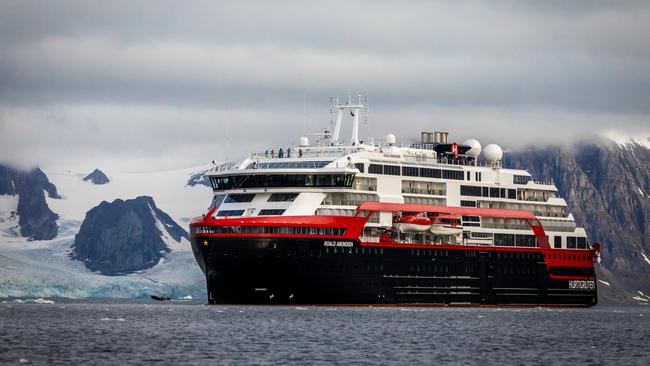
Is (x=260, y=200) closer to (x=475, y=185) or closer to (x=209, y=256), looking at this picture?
(x=209, y=256)

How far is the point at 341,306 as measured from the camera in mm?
120375

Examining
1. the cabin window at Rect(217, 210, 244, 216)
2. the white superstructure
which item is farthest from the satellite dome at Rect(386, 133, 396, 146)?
the cabin window at Rect(217, 210, 244, 216)

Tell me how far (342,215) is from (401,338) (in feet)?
99.8

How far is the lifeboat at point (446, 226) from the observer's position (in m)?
127

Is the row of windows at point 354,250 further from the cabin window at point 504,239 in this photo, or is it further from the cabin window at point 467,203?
the cabin window at point 504,239

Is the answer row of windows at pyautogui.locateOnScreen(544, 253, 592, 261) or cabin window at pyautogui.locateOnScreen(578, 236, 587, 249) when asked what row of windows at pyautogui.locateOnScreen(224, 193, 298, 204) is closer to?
row of windows at pyautogui.locateOnScreen(544, 253, 592, 261)

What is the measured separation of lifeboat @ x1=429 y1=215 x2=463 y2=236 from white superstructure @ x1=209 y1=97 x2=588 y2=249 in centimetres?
176

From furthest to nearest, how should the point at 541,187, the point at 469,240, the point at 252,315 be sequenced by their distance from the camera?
the point at 541,187
the point at 469,240
the point at 252,315

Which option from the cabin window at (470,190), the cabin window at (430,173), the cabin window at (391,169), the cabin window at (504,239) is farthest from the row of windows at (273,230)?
the cabin window at (504,239)

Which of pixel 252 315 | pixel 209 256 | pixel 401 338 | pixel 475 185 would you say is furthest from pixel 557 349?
pixel 475 185

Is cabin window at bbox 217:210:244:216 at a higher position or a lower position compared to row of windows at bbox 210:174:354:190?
lower

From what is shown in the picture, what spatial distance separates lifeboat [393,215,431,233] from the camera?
12462cm

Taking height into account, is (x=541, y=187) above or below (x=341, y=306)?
above

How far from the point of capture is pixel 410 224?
12488 centimetres
